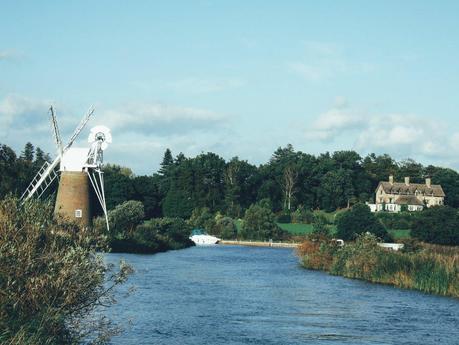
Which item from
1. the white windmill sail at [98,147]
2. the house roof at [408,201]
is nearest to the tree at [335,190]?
the house roof at [408,201]

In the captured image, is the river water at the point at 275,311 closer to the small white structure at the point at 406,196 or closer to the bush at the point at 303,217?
the bush at the point at 303,217

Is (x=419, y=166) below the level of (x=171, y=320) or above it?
above

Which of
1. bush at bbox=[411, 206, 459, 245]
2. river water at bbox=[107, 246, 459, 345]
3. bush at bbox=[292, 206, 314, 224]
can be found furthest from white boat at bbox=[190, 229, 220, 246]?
river water at bbox=[107, 246, 459, 345]

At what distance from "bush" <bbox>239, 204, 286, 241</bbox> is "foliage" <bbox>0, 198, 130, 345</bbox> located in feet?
284

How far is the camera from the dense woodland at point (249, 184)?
412ft

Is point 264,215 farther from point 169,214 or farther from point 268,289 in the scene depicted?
point 268,289

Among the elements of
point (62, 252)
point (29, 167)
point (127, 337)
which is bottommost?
point (127, 337)

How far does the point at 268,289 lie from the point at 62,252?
2872cm

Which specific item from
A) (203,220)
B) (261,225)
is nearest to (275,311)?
(261,225)

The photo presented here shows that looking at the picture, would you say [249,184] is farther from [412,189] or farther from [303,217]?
[412,189]

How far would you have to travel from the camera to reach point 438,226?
7594 cm

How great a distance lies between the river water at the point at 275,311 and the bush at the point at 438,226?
2222 centimetres

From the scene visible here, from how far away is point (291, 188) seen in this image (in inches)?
5330

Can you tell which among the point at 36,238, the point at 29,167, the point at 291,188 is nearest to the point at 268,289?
the point at 36,238
